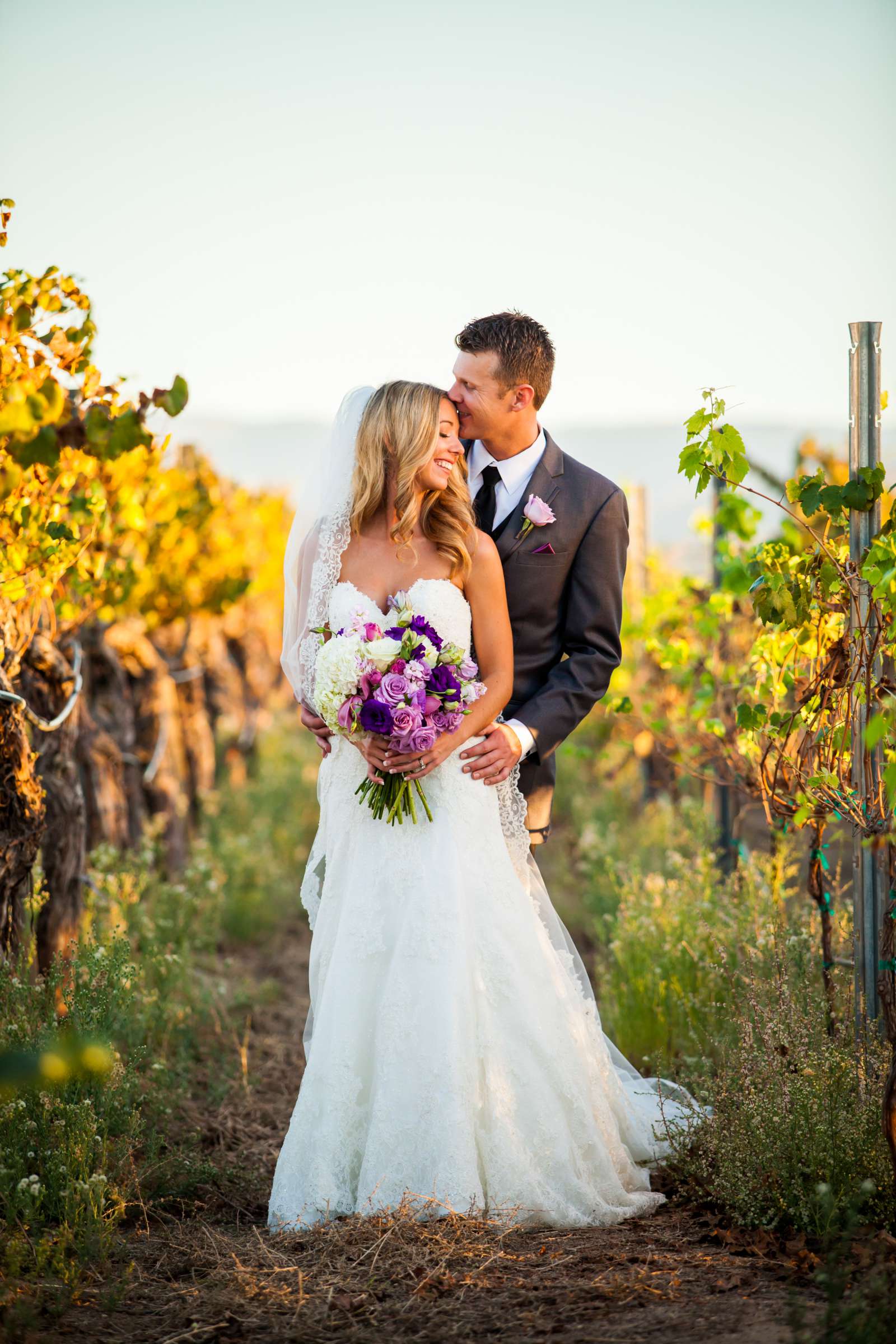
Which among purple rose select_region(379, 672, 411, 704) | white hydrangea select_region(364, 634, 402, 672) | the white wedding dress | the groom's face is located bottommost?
the white wedding dress

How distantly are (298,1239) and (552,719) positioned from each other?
64.8 inches

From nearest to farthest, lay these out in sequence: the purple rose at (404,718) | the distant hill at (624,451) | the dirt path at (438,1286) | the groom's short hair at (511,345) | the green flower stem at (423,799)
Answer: the dirt path at (438,1286) → the purple rose at (404,718) → the green flower stem at (423,799) → the groom's short hair at (511,345) → the distant hill at (624,451)

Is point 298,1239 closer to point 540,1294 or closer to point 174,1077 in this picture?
point 540,1294

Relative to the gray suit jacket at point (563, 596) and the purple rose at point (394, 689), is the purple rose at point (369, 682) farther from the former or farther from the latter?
the gray suit jacket at point (563, 596)

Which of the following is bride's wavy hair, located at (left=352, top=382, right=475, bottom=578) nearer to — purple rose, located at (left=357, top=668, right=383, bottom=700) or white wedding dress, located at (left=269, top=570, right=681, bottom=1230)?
white wedding dress, located at (left=269, top=570, right=681, bottom=1230)

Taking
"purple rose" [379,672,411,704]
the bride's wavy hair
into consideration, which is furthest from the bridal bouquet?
the bride's wavy hair

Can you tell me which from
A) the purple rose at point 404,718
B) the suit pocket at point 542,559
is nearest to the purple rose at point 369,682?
the purple rose at point 404,718

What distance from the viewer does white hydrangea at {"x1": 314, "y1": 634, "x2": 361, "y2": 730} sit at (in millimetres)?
3047

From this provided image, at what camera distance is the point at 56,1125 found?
322cm

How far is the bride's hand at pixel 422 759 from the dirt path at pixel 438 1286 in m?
1.18

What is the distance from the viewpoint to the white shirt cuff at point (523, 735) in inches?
139

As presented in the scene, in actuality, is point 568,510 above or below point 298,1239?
above

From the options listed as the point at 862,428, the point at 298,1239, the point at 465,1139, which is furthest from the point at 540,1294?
the point at 862,428

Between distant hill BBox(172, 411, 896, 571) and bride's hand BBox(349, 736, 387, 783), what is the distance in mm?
8104
